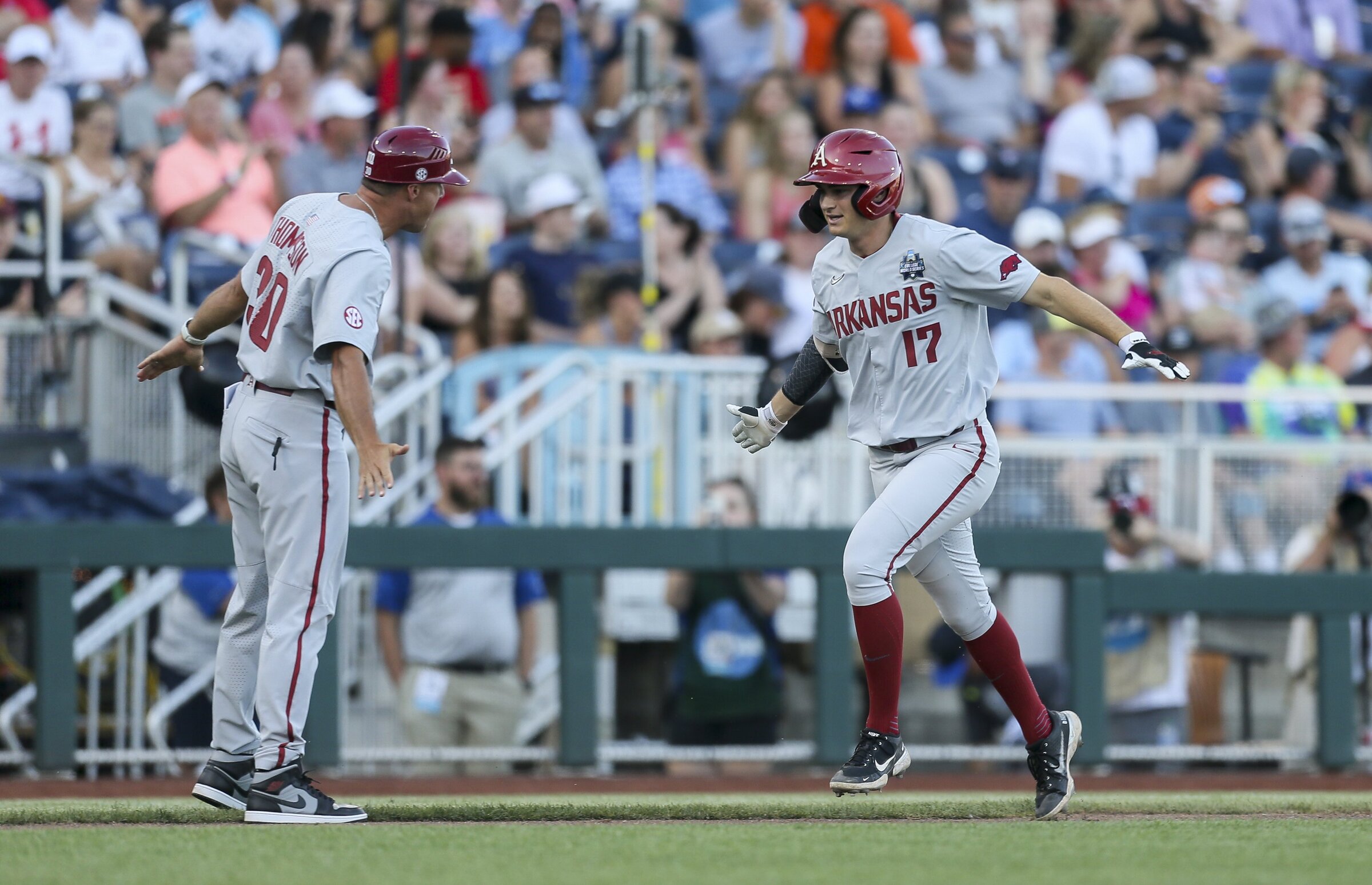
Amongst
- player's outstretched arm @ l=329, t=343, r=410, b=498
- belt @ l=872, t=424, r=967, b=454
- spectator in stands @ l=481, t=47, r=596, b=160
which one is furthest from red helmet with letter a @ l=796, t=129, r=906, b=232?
spectator in stands @ l=481, t=47, r=596, b=160

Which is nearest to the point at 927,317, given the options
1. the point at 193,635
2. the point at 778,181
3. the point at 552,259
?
the point at 193,635

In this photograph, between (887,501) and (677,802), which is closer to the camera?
(887,501)

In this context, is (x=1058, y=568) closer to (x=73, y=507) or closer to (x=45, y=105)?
(x=73, y=507)

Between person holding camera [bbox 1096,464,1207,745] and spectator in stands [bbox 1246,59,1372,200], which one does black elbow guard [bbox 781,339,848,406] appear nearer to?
person holding camera [bbox 1096,464,1207,745]

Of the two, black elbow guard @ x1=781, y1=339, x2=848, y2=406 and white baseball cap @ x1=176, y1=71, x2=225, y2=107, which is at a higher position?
white baseball cap @ x1=176, y1=71, x2=225, y2=107

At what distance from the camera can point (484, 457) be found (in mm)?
9047

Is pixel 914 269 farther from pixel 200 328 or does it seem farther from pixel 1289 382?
pixel 1289 382

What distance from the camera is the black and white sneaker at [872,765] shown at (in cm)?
566

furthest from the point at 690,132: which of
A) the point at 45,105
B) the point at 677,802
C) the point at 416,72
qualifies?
the point at 677,802

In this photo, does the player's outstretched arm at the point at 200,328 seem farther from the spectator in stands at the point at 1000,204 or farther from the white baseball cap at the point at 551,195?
the spectator in stands at the point at 1000,204

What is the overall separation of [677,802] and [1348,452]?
Result: 193 inches

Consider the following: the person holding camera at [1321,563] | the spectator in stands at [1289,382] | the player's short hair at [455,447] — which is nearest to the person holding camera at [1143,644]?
the person holding camera at [1321,563]

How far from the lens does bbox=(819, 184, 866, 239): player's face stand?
229 inches

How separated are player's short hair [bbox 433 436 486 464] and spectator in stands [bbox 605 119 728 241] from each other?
3.24 m
